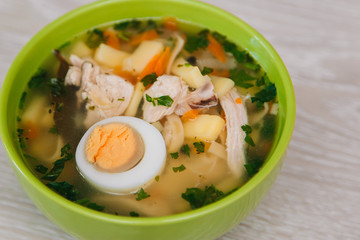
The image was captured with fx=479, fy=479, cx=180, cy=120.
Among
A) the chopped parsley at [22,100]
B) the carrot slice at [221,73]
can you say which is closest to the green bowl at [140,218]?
the chopped parsley at [22,100]

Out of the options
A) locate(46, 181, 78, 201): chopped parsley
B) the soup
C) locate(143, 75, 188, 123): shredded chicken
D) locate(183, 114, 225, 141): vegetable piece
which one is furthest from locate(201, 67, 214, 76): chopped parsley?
locate(46, 181, 78, 201): chopped parsley

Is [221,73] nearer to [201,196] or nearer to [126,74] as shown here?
[126,74]

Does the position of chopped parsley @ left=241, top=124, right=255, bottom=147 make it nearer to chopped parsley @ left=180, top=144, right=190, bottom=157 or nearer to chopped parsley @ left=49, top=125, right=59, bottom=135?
chopped parsley @ left=180, top=144, right=190, bottom=157

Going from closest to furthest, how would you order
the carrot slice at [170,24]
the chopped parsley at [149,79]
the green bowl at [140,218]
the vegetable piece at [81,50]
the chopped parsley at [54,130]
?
the green bowl at [140,218]
the chopped parsley at [54,130]
the chopped parsley at [149,79]
the vegetable piece at [81,50]
the carrot slice at [170,24]

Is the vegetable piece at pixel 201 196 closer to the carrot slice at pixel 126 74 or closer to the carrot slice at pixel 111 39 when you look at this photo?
the carrot slice at pixel 126 74

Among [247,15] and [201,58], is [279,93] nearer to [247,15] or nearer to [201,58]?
[201,58]

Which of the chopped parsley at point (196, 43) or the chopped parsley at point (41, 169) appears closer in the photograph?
the chopped parsley at point (41, 169)
